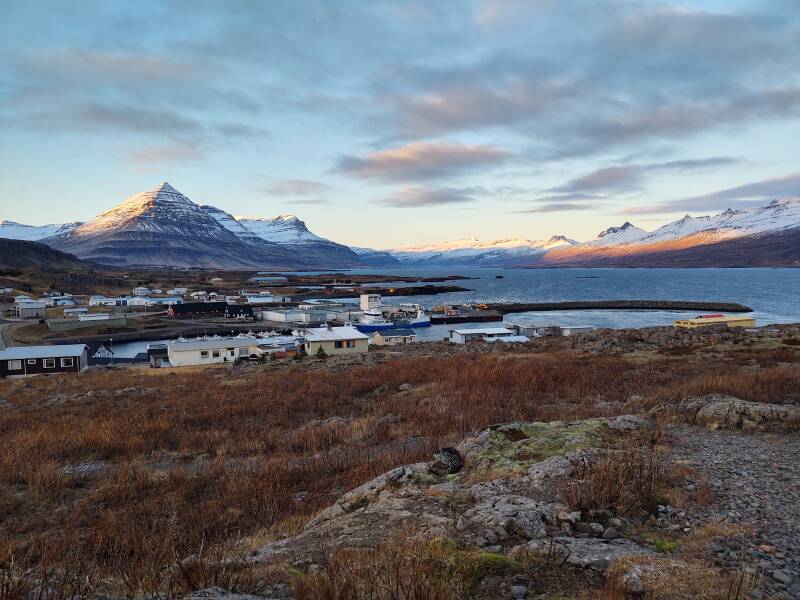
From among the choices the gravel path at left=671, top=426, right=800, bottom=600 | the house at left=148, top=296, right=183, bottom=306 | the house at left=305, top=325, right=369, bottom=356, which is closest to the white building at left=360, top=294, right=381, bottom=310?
the house at left=148, top=296, right=183, bottom=306

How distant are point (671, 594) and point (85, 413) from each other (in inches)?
817

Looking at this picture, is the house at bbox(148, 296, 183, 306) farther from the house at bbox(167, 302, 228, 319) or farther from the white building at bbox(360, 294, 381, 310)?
the white building at bbox(360, 294, 381, 310)

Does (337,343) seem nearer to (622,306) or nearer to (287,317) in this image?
(287,317)

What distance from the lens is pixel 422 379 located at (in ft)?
73.4

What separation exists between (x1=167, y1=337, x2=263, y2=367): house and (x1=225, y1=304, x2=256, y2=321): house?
1921 inches

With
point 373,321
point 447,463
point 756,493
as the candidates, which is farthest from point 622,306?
point 756,493

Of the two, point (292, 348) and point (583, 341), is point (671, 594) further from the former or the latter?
point (292, 348)

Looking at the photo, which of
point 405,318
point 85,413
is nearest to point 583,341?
point 85,413

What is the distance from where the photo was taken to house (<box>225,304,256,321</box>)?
100 meters

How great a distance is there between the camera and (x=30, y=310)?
8988 cm

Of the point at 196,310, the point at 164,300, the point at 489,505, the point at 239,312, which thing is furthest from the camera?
the point at 164,300

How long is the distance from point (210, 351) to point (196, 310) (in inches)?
2229

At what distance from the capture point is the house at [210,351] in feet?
159

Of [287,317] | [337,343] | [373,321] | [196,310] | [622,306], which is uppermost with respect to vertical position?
[337,343]
